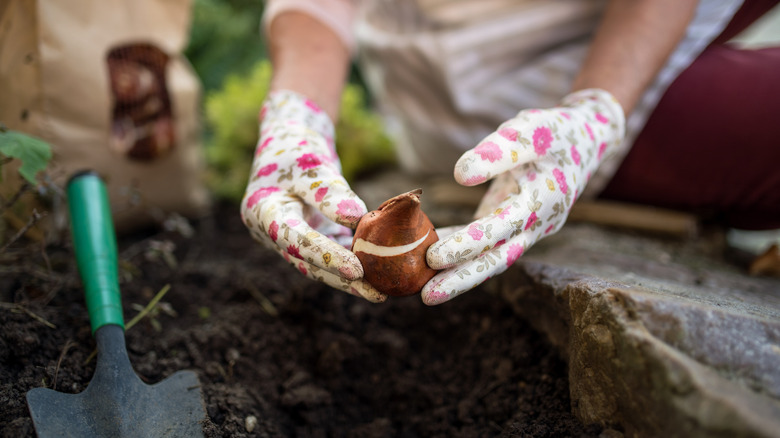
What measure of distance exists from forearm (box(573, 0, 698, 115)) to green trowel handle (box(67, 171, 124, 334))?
1.04m

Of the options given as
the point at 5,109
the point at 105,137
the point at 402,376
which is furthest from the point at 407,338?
the point at 5,109

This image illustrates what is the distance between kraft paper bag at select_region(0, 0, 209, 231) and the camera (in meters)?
1.23

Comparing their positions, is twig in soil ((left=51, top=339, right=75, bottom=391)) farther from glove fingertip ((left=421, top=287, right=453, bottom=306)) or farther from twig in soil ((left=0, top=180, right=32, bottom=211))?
glove fingertip ((left=421, top=287, right=453, bottom=306))

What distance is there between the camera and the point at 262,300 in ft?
3.86

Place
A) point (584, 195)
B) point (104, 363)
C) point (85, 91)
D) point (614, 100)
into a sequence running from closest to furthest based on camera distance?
1. point (104, 363)
2. point (614, 100)
3. point (85, 91)
4. point (584, 195)

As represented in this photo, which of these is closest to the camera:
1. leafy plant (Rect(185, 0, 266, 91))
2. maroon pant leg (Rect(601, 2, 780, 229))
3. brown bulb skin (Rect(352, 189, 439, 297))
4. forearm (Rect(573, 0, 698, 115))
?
brown bulb skin (Rect(352, 189, 439, 297))

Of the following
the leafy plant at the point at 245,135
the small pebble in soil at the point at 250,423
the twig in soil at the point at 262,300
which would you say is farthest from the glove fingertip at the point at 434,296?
the leafy plant at the point at 245,135

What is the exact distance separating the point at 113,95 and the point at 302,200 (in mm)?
850

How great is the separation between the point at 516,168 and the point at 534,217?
111 mm

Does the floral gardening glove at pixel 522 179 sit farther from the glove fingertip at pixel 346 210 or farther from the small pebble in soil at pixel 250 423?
the small pebble in soil at pixel 250 423

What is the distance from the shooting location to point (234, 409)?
853 millimetres

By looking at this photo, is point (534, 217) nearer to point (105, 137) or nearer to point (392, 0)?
point (392, 0)

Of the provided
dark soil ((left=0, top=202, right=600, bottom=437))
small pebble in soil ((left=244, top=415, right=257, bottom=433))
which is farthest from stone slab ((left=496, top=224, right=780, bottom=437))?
small pebble in soil ((left=244, top=415, right=257, bottom=433))

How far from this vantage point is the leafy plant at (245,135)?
1.71 m
